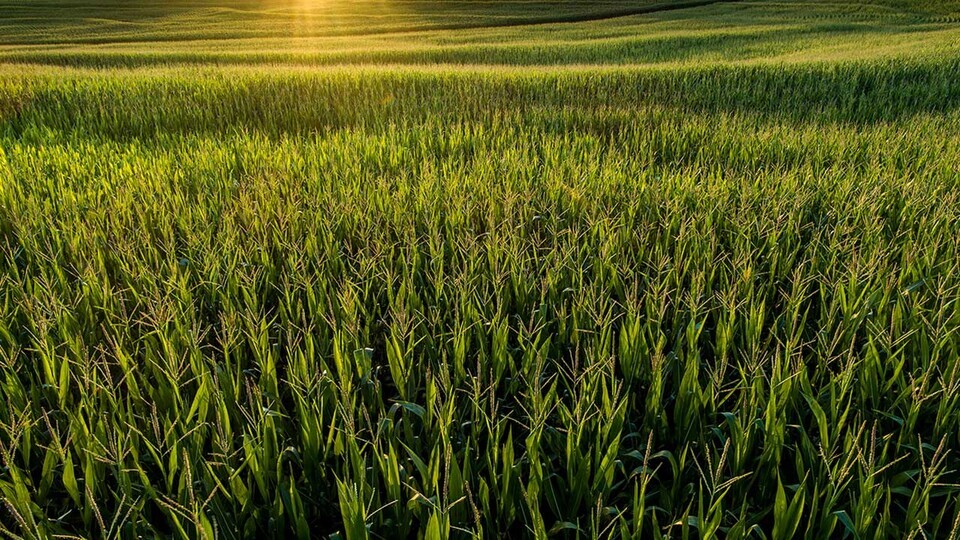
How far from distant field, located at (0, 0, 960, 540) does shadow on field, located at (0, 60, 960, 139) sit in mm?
161

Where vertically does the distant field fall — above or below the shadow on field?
below

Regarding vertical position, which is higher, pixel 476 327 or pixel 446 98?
pixel 446 98

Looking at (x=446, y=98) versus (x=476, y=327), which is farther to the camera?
(x=446, y=98)

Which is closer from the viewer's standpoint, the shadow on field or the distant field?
the distant field

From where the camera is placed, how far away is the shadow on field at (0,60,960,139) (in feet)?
21.5

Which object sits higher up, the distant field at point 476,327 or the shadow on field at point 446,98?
the shadow on field at point 446,98

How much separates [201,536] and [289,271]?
159cm

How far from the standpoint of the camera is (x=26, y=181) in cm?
368

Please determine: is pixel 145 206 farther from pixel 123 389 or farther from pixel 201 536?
pixel 201 536

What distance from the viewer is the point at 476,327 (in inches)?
73.4

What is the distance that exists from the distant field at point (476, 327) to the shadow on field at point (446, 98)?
161 millimetres

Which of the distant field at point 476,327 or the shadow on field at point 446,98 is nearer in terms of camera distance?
the distant field at point 476,327

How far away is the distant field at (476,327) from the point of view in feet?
4.09

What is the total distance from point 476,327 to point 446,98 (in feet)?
22.7
